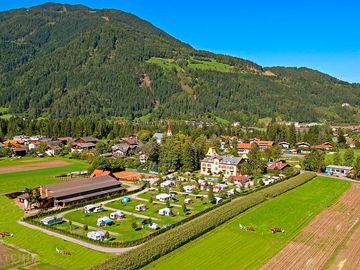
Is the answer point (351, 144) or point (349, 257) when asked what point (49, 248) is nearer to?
point (349, 257)

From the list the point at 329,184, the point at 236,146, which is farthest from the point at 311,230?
the point at 236,146

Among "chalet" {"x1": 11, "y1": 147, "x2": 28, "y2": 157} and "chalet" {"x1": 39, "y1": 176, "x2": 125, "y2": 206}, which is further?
"chalet" {"x1": 11, "y1": 147, "x2": 28, "y2": 157}

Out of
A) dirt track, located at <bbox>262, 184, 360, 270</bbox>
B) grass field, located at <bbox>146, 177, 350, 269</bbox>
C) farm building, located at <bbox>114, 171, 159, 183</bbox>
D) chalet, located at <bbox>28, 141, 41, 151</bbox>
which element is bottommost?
dirt track, located at <bbox>262, 184, 360, 270</bbox>

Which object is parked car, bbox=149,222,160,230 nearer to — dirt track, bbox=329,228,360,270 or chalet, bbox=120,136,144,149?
dirt track, bbox=329,228,360,270

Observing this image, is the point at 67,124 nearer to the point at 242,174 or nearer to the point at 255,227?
the point at 242,174

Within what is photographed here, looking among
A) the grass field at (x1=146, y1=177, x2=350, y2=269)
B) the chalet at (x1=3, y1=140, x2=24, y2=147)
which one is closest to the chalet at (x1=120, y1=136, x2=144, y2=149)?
the chalet at (x1=3, y1=140, x2=24, y2=147)

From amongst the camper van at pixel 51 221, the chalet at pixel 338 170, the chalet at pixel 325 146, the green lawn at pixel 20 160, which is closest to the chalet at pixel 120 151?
the green lawn at pixel 20 160
